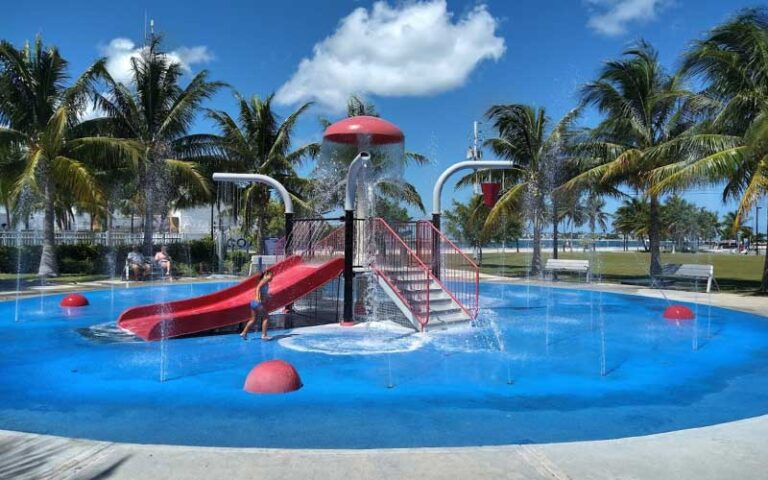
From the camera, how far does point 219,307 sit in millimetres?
12422

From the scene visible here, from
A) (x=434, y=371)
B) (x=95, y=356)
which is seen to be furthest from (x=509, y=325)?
(x=95, y=356)

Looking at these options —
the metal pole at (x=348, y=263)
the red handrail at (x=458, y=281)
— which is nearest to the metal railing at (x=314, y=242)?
the metal pole at (x=348, y=263)

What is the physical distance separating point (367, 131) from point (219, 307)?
525 centimetres

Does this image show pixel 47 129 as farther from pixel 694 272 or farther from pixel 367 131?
pixel 694 272

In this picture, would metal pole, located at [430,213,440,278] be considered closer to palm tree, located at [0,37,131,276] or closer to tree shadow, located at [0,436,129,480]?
tree shadow, located at [0,436,129,480]

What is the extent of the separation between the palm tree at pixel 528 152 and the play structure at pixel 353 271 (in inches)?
464

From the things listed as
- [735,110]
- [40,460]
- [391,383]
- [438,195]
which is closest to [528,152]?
[735,110]

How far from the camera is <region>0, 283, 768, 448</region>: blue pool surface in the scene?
6180mm

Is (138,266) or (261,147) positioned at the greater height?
(261,147)

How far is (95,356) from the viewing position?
9977mm

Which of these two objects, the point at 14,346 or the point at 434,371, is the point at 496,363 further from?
the point at 14,346

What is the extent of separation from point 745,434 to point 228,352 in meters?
7.97

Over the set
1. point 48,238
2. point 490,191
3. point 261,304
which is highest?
point 490,191

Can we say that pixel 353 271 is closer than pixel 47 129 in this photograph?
Yes
